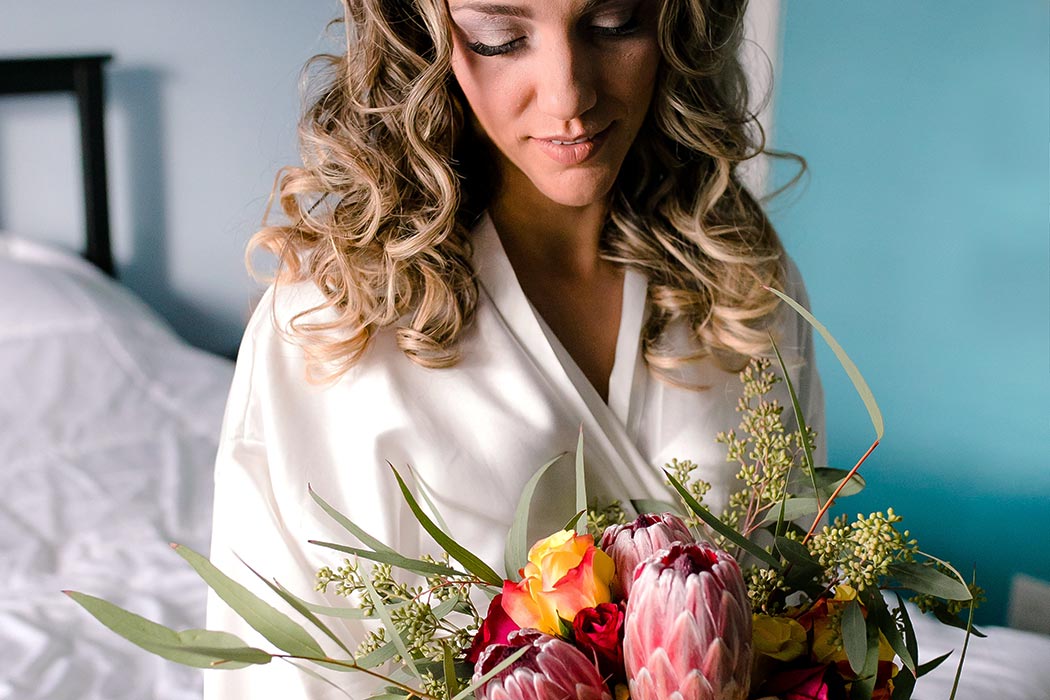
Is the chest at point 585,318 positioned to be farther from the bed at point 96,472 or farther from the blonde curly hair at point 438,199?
the bed at point 96,472

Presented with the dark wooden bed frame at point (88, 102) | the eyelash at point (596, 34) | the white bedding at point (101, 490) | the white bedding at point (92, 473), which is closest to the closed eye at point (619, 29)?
the eyelash at point (596, 34)

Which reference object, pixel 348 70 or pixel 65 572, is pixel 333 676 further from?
pixel 65 572

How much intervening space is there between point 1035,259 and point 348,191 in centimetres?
177

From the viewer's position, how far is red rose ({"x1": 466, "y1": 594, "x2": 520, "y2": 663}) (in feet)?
1.84

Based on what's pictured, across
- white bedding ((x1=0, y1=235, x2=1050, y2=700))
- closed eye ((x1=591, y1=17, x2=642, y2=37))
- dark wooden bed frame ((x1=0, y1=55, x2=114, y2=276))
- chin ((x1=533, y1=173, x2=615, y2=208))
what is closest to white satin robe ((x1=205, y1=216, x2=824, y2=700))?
chin ((x1=533, y1=173, x2=615, y2=208))

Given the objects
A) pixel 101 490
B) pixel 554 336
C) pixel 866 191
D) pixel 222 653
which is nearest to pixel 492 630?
pixel 222 653

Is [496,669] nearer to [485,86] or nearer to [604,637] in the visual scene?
[604,637]

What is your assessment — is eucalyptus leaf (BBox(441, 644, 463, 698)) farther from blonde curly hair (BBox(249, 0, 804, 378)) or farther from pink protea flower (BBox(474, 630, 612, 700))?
blonde curly hair (BBox(249, 0, 804, 378))

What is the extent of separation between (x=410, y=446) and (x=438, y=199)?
0.76ft

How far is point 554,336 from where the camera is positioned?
104 centimetres

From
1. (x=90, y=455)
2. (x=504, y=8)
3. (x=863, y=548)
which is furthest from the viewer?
(x=90, y=455)

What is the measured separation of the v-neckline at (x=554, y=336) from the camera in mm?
1034

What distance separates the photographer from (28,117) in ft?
8.87

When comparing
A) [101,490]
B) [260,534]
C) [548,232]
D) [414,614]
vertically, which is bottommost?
[101,490]
